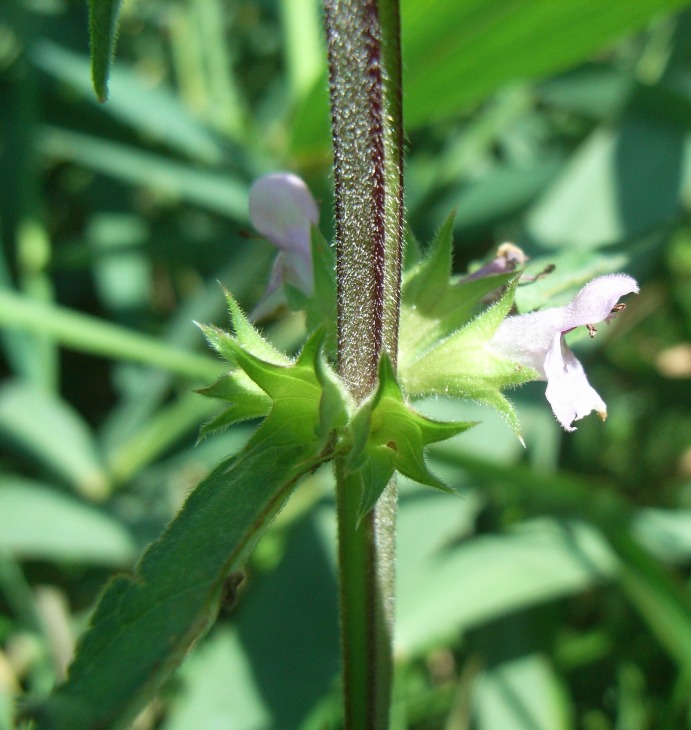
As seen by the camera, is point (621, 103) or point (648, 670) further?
point (621, 103)

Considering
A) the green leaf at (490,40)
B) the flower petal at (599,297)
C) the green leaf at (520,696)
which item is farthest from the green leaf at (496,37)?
the green leaf at (520,696)

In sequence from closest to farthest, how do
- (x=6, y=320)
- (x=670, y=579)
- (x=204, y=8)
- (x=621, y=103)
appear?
(x=670, y=579)
(x=6, y=320)
(x=621, y=103)
(x=204, y=8)

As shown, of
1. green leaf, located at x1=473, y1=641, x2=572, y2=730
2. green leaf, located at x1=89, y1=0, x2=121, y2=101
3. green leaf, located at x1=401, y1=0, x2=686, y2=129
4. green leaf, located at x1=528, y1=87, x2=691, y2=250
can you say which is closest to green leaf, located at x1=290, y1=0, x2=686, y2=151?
green leaf, located at x1=401, y1=0, x2=686, y2=129

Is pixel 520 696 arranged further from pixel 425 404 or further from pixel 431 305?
pixel 431 305

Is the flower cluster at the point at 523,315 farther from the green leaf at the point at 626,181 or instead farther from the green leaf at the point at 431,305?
the green leaf at the point at 626,181

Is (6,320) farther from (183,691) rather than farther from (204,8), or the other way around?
(204,8)

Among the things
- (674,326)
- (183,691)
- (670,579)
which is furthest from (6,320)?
(674,326)

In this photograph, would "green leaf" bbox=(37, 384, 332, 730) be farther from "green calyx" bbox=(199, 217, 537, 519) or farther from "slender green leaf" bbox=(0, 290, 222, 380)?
"slender green leaf" bbox=(0, 290, 222, 380)
